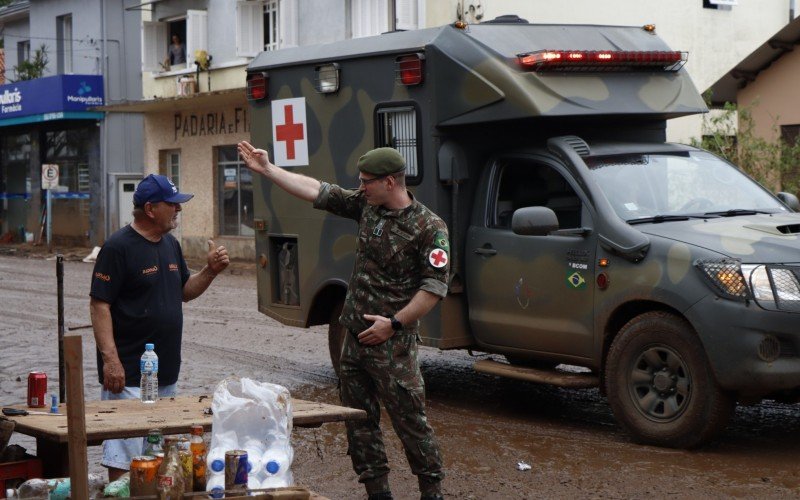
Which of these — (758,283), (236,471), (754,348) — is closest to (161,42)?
(758,283)

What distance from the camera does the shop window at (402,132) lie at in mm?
9734

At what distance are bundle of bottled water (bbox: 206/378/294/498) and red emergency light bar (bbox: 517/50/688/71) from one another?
14.4 feet

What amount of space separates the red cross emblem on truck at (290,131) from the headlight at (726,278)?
4.25 metres

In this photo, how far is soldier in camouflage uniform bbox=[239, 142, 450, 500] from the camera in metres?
6.59

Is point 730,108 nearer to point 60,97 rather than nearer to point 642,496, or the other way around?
point 642,496

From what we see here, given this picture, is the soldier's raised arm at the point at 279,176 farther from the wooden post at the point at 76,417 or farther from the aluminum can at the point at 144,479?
the wooden post at the point at 76,417

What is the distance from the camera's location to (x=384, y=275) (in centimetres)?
674

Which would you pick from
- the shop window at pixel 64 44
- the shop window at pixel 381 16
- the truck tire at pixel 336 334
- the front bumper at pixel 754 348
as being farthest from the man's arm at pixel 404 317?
the shop window at pixel 64 44

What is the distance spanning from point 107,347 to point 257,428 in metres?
1.24

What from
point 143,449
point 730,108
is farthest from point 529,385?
point 730,108

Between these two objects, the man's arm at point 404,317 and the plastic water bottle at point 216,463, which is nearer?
the plastic water bottle at point 216,463

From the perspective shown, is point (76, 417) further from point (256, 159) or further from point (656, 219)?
point (656, 219)

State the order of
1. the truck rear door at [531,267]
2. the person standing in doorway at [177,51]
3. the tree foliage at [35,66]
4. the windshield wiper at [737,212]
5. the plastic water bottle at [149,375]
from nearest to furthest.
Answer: the plastic water bottle at [149,375] → the truck rear door at [531,267] → the windshield wiper at [737,212] → the person standing in doorway at [177,51] → the tree foliage at [35,66]

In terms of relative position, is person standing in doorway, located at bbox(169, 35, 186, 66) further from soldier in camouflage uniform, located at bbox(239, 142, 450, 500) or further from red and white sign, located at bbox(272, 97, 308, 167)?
soldier in camouflage uniform, located at bbox(239, 142, 450, 500)
